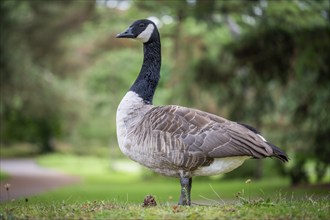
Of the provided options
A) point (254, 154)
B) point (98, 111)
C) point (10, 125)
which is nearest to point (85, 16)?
point (98, 111)

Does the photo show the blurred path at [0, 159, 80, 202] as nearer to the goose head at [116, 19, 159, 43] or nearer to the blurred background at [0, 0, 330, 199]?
the blurred background at [0, 0, 330, 199]

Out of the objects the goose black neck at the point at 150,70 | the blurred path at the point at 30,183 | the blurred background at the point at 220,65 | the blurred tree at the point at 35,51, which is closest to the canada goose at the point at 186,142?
the goose black neck at the point at 150,70

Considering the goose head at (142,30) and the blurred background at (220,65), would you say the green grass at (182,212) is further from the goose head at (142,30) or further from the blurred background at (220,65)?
the blurred background at (220,65)

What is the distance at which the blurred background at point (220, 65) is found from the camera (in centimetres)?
1484

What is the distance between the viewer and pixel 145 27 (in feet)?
22.5

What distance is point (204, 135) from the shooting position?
594 centimetres

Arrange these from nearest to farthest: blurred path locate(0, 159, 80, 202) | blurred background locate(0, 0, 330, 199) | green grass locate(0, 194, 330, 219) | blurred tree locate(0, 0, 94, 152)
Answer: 1. green grass locate(0, 194, 330, 219)
2. blurred background locate(0, 0, 330, 199)
3. blurred path locate(0, 159, 80, 202)
4. blurred tree locate(0, 0, 94, 152)

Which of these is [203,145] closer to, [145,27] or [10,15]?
[145,27]

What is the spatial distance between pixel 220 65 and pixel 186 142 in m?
12.5

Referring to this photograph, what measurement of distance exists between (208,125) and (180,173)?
0.68 m

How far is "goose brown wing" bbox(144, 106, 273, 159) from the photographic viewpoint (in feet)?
19.1

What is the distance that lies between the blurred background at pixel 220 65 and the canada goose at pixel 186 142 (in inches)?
277

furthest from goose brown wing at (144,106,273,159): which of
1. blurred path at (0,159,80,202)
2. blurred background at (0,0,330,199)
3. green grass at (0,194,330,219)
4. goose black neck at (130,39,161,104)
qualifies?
blurred background at (0,0,330,199)

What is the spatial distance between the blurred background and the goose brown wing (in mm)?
7047
